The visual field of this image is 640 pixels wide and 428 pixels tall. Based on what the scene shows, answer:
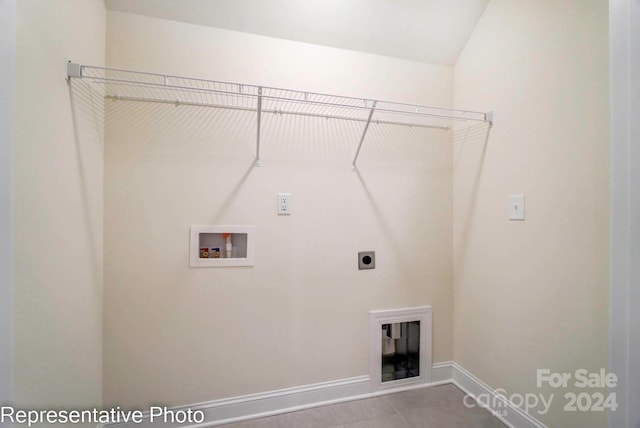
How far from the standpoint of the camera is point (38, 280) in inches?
34.3

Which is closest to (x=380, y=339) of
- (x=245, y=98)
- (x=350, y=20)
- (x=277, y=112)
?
(x=277, y=112)

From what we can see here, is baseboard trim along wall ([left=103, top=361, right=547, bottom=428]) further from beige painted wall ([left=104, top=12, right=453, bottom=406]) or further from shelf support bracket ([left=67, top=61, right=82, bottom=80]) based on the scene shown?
shelf support bracket ([left=67, top=61, right=82, bottom=80])

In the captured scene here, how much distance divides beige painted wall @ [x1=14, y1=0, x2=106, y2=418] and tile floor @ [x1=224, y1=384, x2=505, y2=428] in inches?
34.9

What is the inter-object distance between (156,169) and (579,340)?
2160 millimetres

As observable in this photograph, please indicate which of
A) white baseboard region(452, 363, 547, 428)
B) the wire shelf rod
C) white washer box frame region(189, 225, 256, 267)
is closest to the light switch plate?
the wire shelf rod

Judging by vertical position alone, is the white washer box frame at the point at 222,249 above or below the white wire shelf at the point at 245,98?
below

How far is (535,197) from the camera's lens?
133 cm

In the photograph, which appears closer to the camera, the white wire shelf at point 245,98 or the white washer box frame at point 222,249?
the white wire shelf at point 245,98

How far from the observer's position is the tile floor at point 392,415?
→ 1.46 m

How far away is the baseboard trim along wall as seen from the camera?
4.65 ft

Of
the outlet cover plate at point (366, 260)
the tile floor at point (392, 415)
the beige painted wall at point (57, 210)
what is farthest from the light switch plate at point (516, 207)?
the beige painted wall at point (57, 210)

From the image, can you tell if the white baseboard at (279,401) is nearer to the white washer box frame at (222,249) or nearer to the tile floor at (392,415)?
the tile floor at (392,415)

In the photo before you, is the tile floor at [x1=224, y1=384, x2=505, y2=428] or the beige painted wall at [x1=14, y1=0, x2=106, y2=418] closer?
the beige painted wall at [x1=14, y1=0, x2=106, y2=418]

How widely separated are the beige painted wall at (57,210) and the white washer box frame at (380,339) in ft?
4.85
